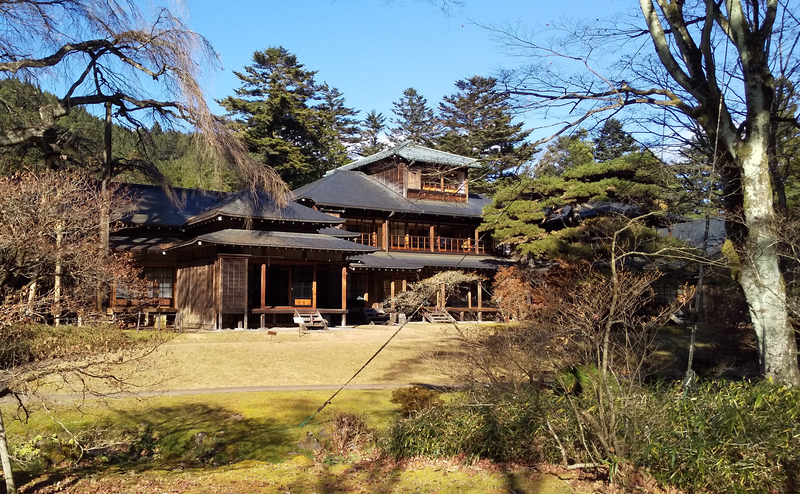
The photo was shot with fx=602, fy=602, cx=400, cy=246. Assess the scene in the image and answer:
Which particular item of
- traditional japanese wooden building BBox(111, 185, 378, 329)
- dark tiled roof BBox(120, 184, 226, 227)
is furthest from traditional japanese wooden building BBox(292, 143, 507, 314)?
dark tiled roof BBox(120, 184, 226, 227)

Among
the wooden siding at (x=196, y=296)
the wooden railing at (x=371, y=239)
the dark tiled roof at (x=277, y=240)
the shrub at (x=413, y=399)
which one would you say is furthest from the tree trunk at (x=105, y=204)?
the wooden railing at (x=371, y=239)

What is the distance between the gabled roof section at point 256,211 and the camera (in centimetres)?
2173

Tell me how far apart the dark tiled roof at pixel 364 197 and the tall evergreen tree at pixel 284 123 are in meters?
8.11

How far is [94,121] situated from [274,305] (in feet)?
76.5

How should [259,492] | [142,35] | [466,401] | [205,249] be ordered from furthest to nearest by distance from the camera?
[205,249], [142,35], [466,401], [259,492]

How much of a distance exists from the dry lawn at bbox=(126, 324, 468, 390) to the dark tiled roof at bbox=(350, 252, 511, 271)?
264 inches

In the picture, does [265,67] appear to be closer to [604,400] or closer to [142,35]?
[142,35]

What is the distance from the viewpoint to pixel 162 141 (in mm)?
51531

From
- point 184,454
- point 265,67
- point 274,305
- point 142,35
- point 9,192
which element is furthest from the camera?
point 265,67

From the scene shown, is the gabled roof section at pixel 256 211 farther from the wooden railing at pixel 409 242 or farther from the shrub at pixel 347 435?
the shrub at pixel 347 435

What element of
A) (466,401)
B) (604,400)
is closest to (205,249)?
(466,401)

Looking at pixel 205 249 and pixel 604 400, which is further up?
pixel 205 249

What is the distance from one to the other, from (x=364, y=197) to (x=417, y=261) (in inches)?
170

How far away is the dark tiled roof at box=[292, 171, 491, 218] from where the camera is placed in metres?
28.2
